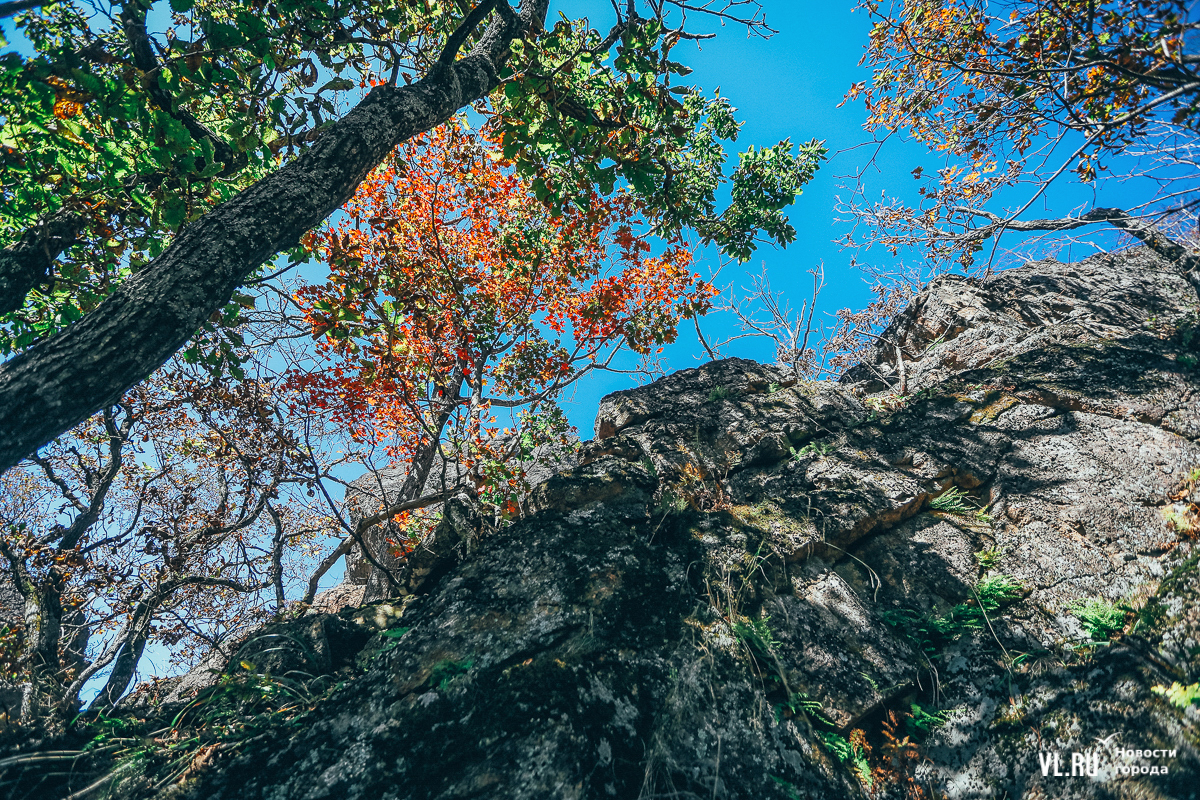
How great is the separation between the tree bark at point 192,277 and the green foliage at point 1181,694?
22.5 ft

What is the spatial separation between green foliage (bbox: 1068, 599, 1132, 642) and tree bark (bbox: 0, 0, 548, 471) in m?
6.93

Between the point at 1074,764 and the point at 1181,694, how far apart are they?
33.2 inches

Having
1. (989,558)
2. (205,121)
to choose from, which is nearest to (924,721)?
(989,558)

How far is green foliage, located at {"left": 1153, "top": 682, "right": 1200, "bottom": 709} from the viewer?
3.12m

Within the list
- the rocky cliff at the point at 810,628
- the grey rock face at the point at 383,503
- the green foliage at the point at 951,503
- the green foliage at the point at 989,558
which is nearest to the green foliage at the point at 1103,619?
the rocky cliff at the point at 810,628

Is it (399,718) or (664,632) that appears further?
(664,632)

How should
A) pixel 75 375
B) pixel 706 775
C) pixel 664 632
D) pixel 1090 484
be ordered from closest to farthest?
pixel 75 375, pixel 706 775, pixel 664 632, pixel 1090 484

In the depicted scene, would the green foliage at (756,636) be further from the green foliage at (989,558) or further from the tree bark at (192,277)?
the tree bark at (192,277)

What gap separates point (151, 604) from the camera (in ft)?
17.0

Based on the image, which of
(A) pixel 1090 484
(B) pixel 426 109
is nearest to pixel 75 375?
(B) pixel 426 109

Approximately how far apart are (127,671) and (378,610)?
286cm

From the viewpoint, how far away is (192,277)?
2918 mm

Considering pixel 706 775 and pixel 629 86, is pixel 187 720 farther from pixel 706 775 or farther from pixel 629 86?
pixel 629 86

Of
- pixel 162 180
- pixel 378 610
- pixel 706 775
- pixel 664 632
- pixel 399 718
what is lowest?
pixel 706 775
